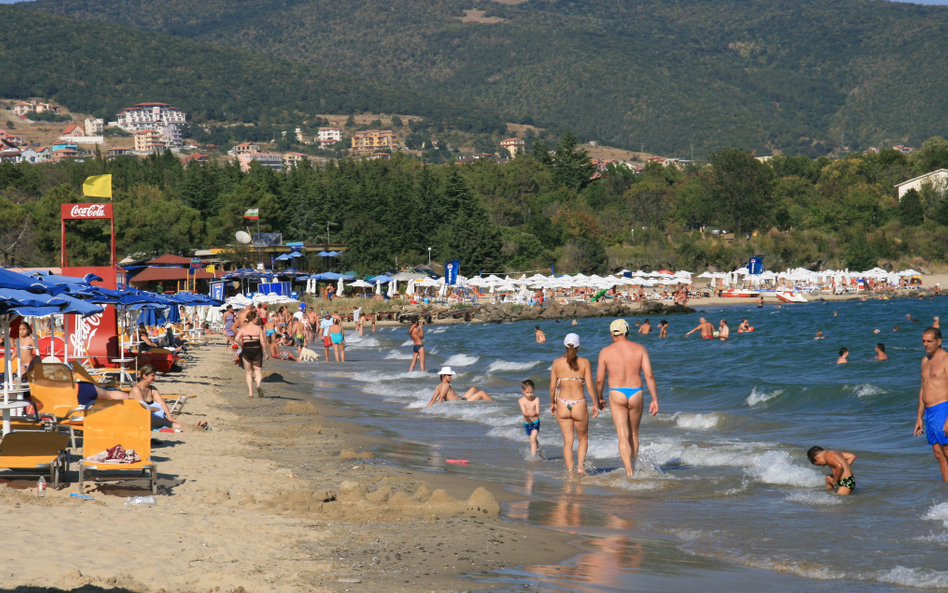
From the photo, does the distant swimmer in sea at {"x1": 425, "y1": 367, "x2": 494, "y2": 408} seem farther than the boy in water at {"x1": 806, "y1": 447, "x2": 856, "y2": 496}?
Yes

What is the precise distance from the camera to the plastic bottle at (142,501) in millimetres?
6227

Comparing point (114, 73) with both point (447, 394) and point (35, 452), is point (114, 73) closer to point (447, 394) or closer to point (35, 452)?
point (447, 394)

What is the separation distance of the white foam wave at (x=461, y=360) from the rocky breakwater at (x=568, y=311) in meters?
19.6

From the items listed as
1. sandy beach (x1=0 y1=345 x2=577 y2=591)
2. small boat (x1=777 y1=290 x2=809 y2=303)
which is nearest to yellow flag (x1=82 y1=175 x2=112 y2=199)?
sandy beach (x1=0 y1=345 x2=577 y2=591)

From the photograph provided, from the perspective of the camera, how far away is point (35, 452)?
260 inches

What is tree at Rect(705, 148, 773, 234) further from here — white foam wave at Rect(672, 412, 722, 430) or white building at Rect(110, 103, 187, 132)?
white building at Rect(110, 103, 187, 132)

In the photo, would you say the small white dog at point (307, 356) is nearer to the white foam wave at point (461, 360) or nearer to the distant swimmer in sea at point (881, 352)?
the white foam wave at point (461, 360)

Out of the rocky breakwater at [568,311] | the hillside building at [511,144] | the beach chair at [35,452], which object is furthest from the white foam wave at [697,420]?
the hillside building at [511,144]

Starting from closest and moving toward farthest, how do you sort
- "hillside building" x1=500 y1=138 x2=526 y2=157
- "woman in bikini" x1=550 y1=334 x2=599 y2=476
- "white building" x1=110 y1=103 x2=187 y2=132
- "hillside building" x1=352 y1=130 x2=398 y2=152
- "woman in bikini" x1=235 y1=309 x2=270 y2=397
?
"woman in bikini" x1=550 y1=334 x2=599 y2=476, "woman in bikini" x1=235 y1=309 x2=270 y2=397, "white building" x1=110 y1=103 x2=187 y2=132, "hillside building" x1=500 y1=138 x2=526 y2=157, "hillside building" x1=352 y1=130 x2=398 y2=152

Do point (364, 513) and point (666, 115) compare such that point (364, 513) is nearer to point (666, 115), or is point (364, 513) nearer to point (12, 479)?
point (12, 479)

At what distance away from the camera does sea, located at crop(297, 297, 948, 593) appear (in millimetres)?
5566

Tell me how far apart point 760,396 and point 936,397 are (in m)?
7.39

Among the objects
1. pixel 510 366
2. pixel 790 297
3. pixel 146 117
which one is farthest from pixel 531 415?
pixel 146 117

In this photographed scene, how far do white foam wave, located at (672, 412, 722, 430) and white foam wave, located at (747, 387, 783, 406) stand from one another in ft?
7.80
